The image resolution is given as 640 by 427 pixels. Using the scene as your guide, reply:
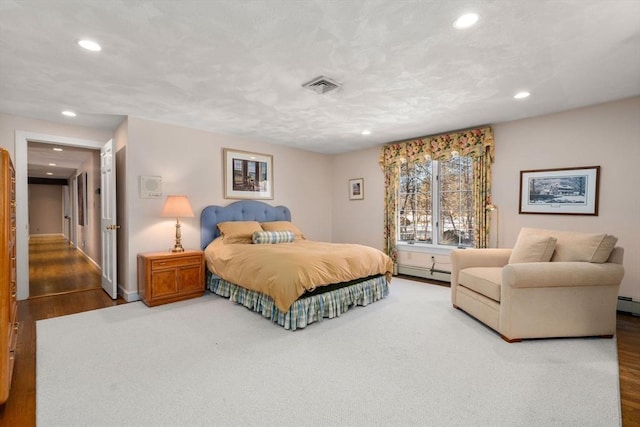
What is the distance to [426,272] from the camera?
202 inches

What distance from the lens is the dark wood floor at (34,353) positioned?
1833 millimetres

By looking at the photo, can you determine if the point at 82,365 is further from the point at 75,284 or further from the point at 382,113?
the point at 382,113

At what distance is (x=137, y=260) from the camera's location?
399cm

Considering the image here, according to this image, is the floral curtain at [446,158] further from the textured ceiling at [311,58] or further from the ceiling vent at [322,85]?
the ceiling vent at [322,85]

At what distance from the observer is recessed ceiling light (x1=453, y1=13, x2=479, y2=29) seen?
189cm

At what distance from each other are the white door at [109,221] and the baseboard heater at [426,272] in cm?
445

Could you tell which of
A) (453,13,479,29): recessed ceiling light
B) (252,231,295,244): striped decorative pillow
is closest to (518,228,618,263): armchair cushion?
(453,13,479,29): recessed ceiling light

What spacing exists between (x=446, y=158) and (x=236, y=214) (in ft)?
11.4

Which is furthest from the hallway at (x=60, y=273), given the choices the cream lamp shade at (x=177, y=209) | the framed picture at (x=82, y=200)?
the cream lamp shade at (x=177, y=209)

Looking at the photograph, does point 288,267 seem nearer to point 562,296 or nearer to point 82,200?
point 562,296

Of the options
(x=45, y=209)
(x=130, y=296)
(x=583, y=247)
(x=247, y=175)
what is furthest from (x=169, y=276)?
(x=45, y=209)

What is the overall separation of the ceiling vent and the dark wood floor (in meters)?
3.11

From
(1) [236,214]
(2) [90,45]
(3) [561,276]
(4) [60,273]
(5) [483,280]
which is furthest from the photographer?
(4) [60,273]

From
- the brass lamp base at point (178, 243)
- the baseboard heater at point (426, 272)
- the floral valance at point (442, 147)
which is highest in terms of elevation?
the floral valance at point (442, 147)
